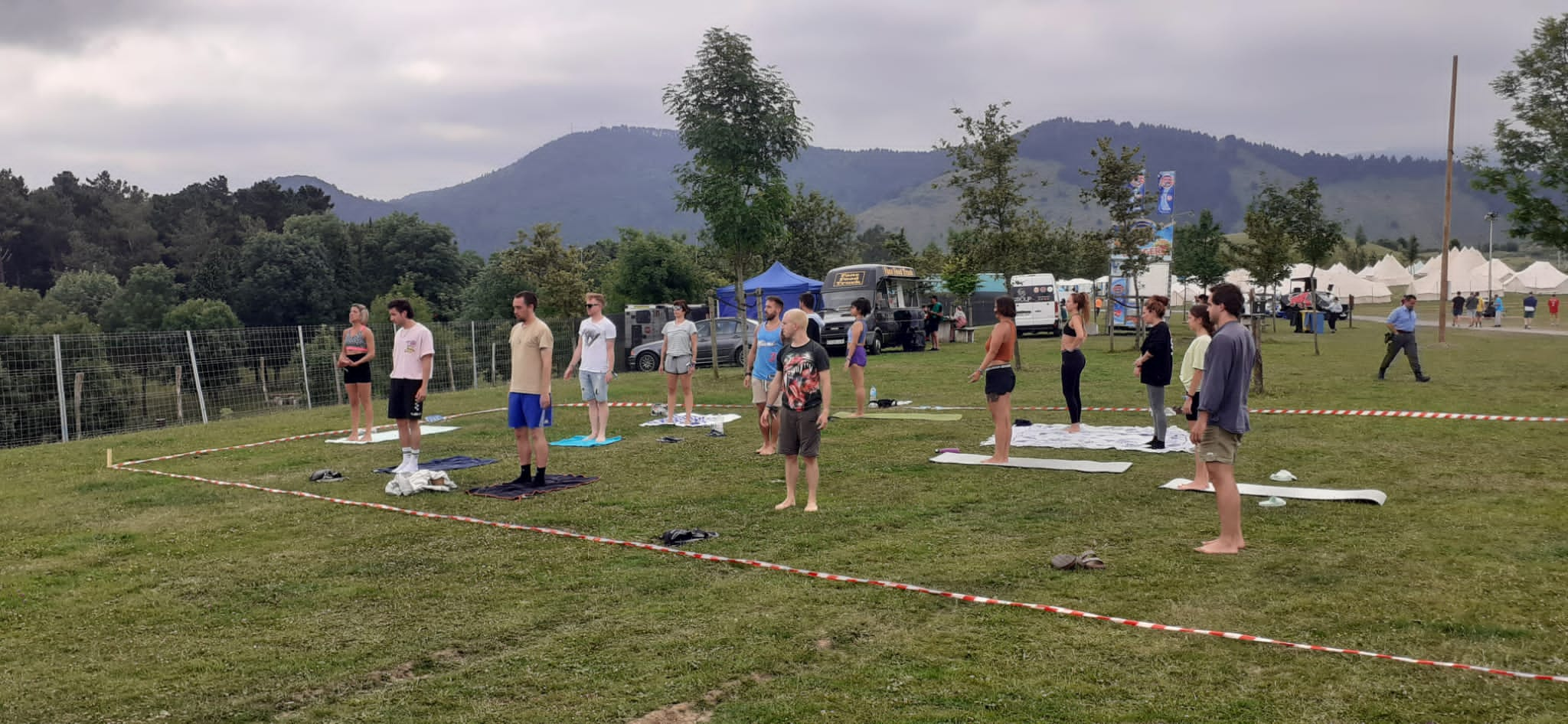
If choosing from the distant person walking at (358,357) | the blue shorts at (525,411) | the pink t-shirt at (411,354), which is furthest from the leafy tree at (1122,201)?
the pink t-shirt at (411,354)

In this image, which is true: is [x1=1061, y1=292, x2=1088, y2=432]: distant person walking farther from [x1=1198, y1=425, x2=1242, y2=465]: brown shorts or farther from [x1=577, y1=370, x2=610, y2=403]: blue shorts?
[x1=1198, y1=425, x2=1242, y2=465]: brown shorts

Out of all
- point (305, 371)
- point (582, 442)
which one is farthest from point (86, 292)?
point (582, 442)


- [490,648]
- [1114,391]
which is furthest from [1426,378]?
[490,648]

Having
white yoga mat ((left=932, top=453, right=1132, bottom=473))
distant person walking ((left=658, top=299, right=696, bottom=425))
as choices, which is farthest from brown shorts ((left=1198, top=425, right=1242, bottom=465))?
distant person walking ((left=658, top=299, right=696, bottom=425))

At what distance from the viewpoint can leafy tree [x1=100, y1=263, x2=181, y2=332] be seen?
2591 inches

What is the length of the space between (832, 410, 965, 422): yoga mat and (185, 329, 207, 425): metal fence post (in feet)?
40.3

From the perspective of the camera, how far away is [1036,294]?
44031mm

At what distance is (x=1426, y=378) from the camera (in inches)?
801

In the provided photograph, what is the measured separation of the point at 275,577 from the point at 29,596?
1385 mm

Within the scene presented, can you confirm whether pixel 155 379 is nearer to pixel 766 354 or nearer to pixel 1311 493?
pixel 766 354

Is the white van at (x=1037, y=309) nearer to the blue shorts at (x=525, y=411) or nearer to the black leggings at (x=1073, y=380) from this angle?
the black leggings at (x=1073, y=380)

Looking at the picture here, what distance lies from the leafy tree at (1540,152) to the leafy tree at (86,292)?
73502 mm

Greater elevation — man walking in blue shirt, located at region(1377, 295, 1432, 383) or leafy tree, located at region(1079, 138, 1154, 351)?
leafy tree, located at region(1079, 138, 1154, 351)

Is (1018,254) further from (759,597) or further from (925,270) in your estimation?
(925,270)
